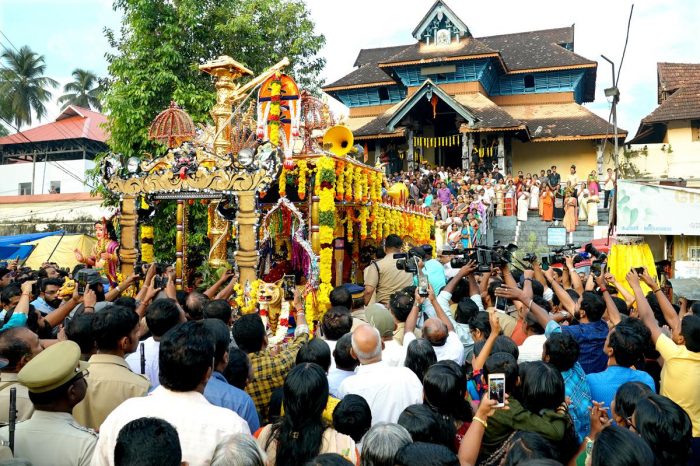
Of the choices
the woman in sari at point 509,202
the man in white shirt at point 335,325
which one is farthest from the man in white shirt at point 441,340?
the woman in sari at point 509,202

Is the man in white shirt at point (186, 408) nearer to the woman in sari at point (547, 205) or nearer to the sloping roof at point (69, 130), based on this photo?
the woman in sari at point (547, 205)

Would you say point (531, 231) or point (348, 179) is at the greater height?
point (348, 179)

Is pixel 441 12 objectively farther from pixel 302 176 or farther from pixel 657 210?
pixel 302 176

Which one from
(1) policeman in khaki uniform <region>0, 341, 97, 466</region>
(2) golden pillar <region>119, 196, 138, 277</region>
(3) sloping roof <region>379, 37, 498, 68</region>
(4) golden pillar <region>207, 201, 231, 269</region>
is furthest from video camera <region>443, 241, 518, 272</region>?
(3) sloping roof <region>379, 37, 498, 68</region>

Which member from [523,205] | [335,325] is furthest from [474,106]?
[335,325]

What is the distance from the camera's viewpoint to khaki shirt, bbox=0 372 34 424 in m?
3.28

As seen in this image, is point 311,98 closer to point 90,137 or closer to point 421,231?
point 421,231

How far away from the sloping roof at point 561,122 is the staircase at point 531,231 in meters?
6.47

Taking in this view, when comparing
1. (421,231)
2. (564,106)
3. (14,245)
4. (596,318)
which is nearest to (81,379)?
(596,318)

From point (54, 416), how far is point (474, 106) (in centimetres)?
2590

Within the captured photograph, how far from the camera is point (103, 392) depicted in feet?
11.4

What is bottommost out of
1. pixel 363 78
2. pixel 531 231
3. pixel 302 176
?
pixel 531 231

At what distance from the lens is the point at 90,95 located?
48625 mm

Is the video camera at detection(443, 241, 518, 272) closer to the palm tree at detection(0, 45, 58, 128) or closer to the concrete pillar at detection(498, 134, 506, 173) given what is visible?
the concrete pillar at detection(498, 134, 506, 173)
